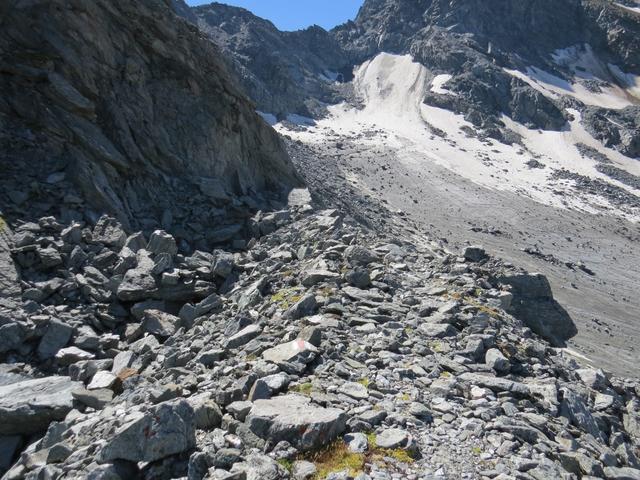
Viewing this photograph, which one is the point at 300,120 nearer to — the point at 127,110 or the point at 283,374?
the point at 127,110

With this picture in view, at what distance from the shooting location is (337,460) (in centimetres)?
603

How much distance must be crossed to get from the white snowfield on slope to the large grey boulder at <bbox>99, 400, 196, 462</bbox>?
79.4 metres

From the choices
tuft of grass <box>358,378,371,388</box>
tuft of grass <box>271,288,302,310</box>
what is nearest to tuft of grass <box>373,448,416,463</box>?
tuft of grass <box>358,378,371,388</box>

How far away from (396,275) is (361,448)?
8268 mm

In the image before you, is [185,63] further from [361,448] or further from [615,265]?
[615,265]

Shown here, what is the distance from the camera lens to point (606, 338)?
35.8m

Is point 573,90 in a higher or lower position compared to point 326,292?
higher

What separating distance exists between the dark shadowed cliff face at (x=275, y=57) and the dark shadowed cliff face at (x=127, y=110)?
3405 inches

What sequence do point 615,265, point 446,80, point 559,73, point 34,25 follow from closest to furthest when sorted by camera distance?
point 34,25 < point 615,265 < point 446,80 < point 559,73

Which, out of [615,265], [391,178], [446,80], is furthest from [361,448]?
[446,80]

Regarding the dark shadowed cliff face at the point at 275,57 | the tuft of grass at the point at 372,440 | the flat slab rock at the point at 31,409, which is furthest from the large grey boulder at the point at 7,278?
the dark shadowed cliff face at the point at 275,57

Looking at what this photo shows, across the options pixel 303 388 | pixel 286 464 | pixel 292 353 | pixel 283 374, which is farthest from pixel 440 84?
pixel 286 464

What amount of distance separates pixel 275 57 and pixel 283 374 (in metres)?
144

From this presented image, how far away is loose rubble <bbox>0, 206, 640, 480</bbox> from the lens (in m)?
6.17
